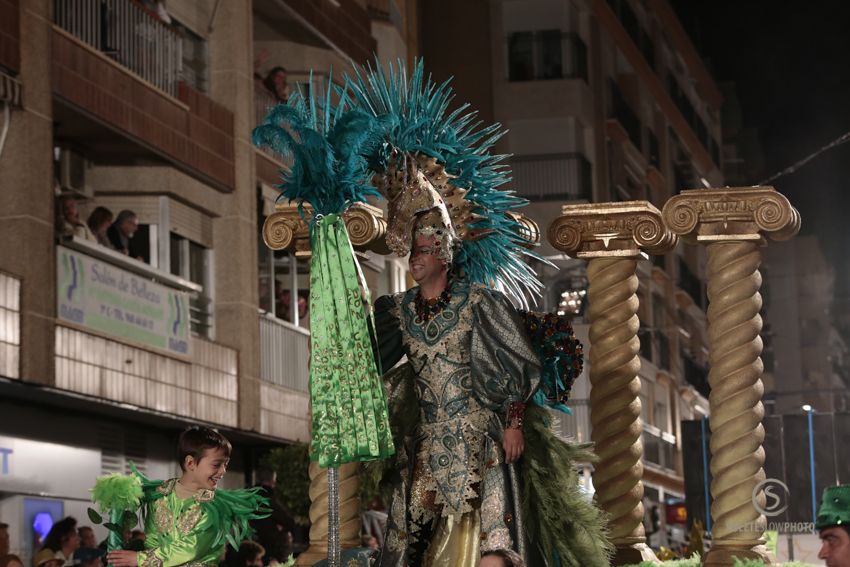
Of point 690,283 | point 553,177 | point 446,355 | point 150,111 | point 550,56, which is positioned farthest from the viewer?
point 690,283

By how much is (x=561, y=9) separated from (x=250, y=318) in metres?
19.3

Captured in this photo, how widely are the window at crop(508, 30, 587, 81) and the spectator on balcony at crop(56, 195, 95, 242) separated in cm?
2355

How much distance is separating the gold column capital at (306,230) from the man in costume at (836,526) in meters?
6.15

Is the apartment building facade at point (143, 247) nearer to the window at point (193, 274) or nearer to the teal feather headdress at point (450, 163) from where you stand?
the window at point (193, 274)

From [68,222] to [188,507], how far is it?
11908 millimetres

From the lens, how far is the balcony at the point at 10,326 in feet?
59.3

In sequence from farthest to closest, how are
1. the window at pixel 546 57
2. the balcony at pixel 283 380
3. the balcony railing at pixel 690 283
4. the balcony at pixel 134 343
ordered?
1. the balcony railing at pixel 690 283
2. the window at pixel 546 57
3. the balcony at pixel 283 380
4. the balcony at pixel 134 343

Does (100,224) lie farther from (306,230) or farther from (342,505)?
(342,505)

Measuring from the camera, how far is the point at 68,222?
19984mm

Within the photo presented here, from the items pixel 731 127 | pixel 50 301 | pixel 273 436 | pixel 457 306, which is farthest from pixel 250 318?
pixel 731 127

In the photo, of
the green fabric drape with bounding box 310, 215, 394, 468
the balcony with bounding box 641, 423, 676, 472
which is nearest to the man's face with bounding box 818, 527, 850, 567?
the green fabric drape with bounding box 310, 215, 394, 468

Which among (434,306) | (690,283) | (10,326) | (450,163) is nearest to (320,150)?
(434,306)

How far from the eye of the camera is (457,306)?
941 cm

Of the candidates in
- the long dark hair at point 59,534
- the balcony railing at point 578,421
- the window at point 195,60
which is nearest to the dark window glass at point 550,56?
the balcony railing at point 578,421
